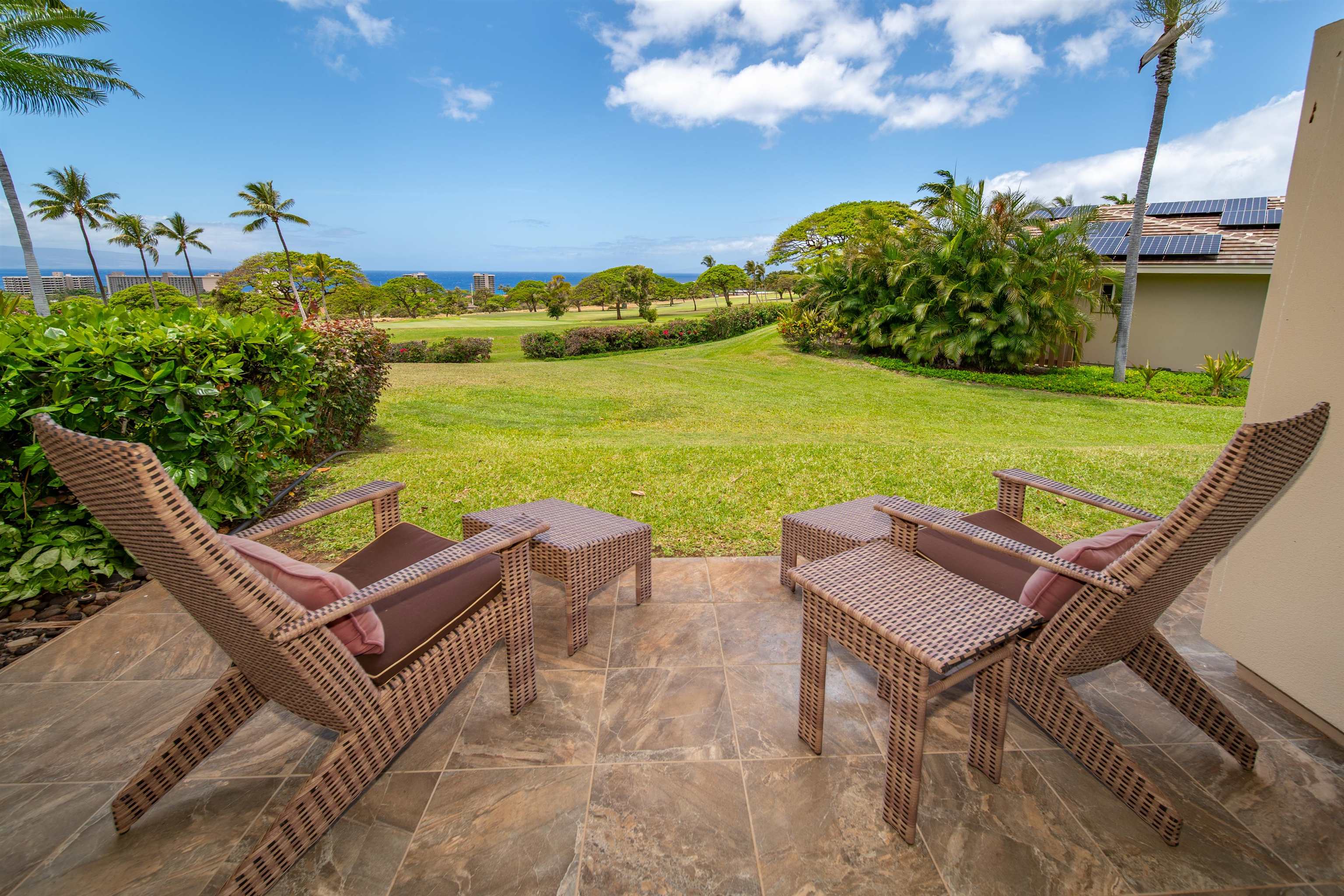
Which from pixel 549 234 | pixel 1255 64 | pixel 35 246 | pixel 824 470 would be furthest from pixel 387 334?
pixel 549 234

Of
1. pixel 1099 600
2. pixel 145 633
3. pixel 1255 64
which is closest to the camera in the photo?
pixel 1099 600

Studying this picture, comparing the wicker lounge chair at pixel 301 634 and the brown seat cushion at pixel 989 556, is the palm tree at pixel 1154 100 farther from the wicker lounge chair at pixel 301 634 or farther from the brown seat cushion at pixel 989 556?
the wicker lounge chair at pixel 301 634

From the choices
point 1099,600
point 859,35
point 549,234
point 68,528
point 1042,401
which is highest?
point 549,234

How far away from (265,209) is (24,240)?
683 inches

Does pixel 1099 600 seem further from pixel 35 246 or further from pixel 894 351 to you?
pixel 35 246

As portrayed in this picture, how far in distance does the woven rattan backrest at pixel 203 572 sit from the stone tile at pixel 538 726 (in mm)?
552

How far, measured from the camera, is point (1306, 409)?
2070 millimetres

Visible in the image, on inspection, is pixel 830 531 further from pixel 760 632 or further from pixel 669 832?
pixel 669 832

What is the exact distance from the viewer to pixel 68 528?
3006mm

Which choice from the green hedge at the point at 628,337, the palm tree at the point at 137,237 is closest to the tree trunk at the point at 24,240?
the green hedge at the point at 628,337

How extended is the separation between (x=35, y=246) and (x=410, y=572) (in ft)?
99.2

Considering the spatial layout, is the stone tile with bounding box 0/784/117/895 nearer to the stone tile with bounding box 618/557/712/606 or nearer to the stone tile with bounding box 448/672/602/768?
the stone tile with bounding box 448/672/602/768

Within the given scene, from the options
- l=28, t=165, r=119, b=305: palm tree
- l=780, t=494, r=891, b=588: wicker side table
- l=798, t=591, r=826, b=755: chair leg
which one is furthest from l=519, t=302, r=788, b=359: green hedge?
l=28, t=165, r=119, b=305: palm tree

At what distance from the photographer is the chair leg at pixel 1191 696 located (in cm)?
182
